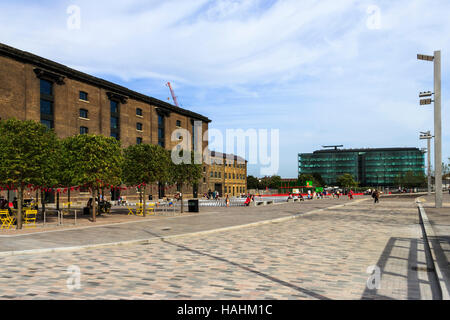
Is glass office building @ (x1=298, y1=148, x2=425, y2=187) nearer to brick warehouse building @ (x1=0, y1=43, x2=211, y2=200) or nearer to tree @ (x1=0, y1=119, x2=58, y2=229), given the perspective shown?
brick warehouse building @ (x1=0, y1=43, x2=211, y2=200)

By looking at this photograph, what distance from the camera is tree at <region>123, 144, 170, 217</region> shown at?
90.7ft

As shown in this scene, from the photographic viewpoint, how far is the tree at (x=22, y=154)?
58.0 feet

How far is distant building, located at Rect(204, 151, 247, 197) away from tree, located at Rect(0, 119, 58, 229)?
7350cm

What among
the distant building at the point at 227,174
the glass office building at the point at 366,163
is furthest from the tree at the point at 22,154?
the glass office building at the point at 366,163

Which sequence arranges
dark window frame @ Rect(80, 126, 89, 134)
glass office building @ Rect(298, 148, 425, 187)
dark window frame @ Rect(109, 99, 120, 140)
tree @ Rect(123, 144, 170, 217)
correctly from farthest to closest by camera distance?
glass office building @ Rect(298, 148, 425, 187) < dark window frame @ Rect(109, 99, 120, 140) < dark window frame @ Rect(80, 126, 89, 134) < tree @ Rect(123, 144, 170, 217)

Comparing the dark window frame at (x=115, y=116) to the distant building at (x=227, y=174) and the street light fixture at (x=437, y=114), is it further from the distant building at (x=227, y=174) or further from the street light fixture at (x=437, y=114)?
the street light fixture at (x=437, y=114)

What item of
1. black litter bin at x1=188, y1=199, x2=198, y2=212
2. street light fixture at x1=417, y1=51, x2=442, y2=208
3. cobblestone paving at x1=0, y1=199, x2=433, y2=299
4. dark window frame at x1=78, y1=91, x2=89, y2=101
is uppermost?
dark window frame at x1=78, y1=91, x2=89, y2=101

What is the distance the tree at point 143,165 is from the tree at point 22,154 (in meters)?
8.82

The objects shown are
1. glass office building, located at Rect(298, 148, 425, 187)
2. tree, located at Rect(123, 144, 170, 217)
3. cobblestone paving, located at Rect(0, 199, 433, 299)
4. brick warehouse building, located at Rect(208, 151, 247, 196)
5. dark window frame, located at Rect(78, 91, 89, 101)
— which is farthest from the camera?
glass office building, located at Rect(298, 148, 425, 187)

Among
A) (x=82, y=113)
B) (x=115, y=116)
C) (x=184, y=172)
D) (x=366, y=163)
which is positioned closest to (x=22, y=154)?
(x=184, y=172)

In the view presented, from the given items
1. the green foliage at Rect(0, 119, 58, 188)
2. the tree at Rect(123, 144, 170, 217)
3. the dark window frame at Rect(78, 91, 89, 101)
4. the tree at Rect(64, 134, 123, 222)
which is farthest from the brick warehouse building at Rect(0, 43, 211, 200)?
the green foliage at Rect(0, 119, 58, 188)

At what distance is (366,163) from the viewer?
18850 centimetres

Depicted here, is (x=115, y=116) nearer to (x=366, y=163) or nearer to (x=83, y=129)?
→ (x=83, y=129)
